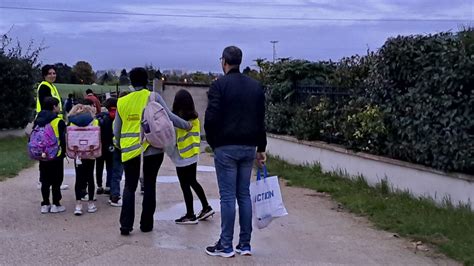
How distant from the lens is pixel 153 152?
7.62 metres

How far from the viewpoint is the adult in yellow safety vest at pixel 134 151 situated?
7.57m

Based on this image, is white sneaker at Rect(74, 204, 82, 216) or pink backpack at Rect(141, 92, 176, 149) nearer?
pink backpack at Rect(141, 92, 176, 149)

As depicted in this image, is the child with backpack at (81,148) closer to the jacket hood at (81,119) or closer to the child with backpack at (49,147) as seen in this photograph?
the jacket hood at (81,119)

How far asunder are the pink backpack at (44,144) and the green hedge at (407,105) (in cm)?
486

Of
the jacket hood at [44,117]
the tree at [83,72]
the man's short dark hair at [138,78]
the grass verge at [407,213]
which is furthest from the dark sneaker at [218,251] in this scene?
the tree at [83,72]

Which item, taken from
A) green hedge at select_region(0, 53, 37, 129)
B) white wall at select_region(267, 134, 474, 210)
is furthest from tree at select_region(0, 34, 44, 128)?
white wall at select_region(267, 134, 474, 210)

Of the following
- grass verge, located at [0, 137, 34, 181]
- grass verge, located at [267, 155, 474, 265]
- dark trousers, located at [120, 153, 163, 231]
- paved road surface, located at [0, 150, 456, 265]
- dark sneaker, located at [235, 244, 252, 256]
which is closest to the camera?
paved road surface, located at [0, 150, 456, 265]

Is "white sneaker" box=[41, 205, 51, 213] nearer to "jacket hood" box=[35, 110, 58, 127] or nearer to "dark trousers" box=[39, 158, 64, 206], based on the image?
"dark trousers" box=[39, 158, 64, 206]

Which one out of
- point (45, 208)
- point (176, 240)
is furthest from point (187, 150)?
point (45, 208)

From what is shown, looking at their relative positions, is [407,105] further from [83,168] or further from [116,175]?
[83,168]

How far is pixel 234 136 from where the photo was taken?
6.43m

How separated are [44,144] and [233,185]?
3.10 m

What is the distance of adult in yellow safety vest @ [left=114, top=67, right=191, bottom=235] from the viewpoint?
757 centimetres

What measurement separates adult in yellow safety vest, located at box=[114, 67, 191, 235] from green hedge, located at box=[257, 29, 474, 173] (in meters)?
3.72
